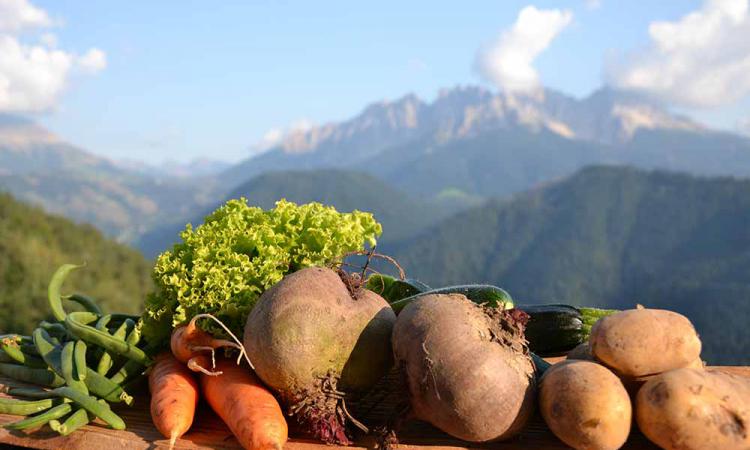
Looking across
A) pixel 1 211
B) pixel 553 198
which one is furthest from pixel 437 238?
pixel 1 211

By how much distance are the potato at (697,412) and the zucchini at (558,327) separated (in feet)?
7.62

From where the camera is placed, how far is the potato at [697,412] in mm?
3295

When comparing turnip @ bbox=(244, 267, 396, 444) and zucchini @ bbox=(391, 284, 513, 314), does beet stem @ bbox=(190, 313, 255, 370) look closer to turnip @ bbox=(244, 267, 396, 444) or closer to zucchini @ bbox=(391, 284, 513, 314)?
turnip @ bbox=(244, 267, 396, 444)

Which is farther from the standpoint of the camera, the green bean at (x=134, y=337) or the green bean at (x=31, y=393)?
the green bean at (x=134, y=337)

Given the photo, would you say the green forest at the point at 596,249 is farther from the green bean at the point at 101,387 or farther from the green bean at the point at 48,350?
the green bean at the point at 101,387

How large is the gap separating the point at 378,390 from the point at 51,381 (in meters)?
2.56

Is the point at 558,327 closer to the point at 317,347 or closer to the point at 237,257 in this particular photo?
the point at 317,347

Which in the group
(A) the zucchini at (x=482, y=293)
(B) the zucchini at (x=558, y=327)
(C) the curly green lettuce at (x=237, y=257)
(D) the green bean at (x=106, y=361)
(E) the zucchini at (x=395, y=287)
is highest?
(C) the curly green lettuce at (x=237, y=257)

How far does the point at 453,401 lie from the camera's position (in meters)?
3.50

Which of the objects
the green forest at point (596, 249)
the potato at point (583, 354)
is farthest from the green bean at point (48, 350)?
the green forest at point (596, 249)

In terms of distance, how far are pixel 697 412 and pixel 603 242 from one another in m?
175

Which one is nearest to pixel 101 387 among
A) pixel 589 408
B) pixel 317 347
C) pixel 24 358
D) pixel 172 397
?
pixel 172 397

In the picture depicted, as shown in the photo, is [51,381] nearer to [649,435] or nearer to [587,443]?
[587,443]

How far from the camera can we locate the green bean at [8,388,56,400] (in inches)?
172
